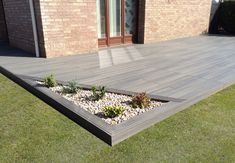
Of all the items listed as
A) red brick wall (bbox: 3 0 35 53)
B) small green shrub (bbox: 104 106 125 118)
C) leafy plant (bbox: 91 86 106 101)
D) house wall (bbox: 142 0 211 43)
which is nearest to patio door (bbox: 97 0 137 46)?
house wall (bbox: 142 0 211 43)

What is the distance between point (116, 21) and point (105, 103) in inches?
200

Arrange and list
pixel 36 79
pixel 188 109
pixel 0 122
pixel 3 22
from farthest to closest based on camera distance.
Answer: pixel 3 22 → pixel 36 79 → pixel 188 109 → pixel 0 122

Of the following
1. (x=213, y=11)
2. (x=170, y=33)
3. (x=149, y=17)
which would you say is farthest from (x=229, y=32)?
(x=149, y=17)

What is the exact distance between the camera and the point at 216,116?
10.9 ft

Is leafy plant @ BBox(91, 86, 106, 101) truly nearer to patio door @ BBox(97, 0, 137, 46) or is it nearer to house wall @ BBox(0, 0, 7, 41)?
patio door @ BBox(97, 0, 137, 46)

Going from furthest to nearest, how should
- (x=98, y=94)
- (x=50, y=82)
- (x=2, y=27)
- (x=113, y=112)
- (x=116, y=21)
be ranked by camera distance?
(x=2, y=27), (x=116, y=21), (x=50, y=82), (x=98, y=94), (x=113, y=112)

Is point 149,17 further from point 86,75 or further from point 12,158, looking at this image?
point 12,158

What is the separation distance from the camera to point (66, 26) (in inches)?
238

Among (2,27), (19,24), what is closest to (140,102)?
(19,24)

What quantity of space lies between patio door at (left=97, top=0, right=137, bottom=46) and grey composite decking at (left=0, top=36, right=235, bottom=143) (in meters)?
0.69

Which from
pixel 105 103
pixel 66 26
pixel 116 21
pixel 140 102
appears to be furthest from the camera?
pixel 116 21

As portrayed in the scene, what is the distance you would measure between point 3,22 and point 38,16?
335 centimetres

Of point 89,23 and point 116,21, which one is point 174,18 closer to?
point 116,21

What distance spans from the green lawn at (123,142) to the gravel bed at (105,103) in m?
0.30
